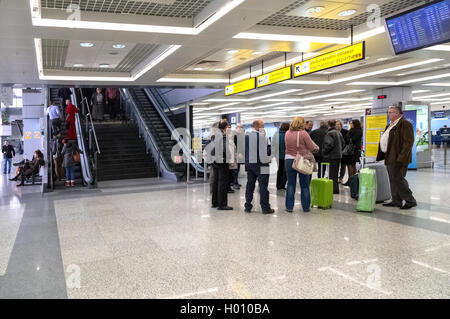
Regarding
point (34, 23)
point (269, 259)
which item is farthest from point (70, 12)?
point (269, 259)

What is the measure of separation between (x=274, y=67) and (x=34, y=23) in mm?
6316

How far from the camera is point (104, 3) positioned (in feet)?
18.0

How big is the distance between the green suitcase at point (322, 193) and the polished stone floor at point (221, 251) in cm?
19

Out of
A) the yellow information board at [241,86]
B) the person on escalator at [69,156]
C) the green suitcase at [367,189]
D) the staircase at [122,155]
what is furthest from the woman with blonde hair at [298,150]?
the staircase at [122,155]

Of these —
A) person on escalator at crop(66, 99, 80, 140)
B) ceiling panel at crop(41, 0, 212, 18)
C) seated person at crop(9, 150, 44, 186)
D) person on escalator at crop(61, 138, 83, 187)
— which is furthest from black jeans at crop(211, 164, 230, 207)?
seated person at crop(9, 150, 44, 186)

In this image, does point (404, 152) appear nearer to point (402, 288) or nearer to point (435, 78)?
point (402, 288)

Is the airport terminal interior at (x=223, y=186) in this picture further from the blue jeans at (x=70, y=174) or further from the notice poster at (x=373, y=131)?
the notice poster at (x=373, y=131)

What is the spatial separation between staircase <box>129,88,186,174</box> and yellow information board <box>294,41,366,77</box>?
19.9 ft

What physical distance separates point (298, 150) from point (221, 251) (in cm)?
263

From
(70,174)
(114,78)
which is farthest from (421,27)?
(70,174)

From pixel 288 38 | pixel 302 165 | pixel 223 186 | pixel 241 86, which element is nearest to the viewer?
pixel 302 165

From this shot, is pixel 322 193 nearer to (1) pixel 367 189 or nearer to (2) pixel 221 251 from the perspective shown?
(1) pixel 367 189

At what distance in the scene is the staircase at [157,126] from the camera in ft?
41.9

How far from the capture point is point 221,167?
646cm
